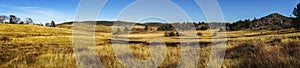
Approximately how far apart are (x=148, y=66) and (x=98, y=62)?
144cm

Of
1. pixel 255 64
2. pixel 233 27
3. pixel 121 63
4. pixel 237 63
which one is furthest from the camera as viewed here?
pixel 233 27

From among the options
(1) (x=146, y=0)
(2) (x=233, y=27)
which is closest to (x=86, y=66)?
(1) (x=146, y=0)

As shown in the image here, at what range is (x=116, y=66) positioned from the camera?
7.41 meters

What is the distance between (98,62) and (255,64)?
4.02 m

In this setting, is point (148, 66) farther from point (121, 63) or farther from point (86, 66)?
point (86, 66)

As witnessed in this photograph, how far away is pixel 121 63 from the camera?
7859 millimetres

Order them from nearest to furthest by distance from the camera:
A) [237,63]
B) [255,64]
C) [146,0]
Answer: [255,64]
[237,63]
[146,0]

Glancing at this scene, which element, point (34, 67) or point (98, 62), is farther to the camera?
point (98, 62)

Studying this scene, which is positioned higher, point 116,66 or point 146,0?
point 146,0

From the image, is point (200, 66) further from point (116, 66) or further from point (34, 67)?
point (34, 67)

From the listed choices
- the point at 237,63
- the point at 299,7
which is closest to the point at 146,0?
the point at 237,63

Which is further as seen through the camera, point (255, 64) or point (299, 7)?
point (299, 7)

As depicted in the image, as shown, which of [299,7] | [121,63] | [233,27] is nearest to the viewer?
[121,63]

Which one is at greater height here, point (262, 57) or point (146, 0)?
point (146, 0)
